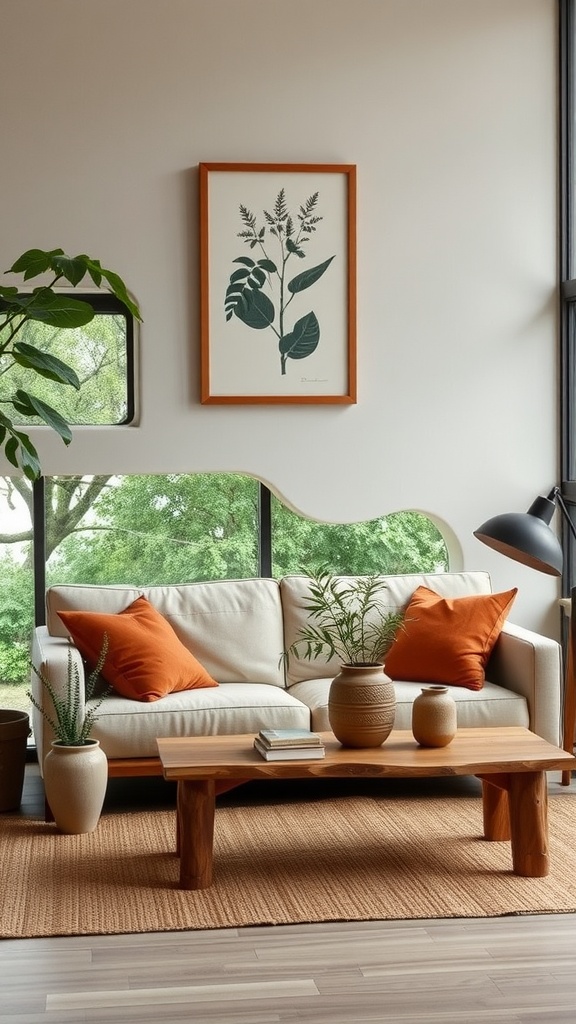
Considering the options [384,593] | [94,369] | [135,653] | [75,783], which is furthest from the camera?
[94,369]

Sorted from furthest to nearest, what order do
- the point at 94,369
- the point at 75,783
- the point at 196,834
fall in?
the point at 94,369 < the point at 75,783 < the point at 196,834

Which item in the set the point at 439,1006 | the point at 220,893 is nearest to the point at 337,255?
the point at 220,893

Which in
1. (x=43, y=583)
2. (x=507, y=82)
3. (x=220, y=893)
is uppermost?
(x=507, y=82)

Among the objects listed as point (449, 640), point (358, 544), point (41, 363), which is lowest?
point (449, 640)

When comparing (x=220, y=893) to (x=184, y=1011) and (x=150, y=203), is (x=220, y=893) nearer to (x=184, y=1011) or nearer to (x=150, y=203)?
(x=184, y=1011)

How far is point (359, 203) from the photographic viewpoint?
17.6 ft

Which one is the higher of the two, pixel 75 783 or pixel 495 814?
pixel 75 783

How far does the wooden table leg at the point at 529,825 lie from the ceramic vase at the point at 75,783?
4.64ft

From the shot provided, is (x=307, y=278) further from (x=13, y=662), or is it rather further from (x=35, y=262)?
(x=13, y=662)

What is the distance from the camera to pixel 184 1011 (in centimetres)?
276

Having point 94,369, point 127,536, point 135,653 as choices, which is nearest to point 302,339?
point 94,369

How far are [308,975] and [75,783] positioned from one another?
4.46 ft

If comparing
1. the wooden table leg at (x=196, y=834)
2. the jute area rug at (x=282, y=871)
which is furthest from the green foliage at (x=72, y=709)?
the wooden table leg at (x=196, y=834)

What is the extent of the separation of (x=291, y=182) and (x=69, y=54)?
1088 millimetres
